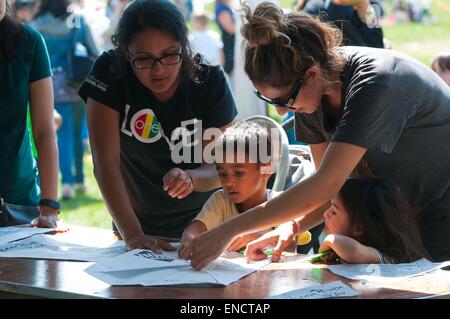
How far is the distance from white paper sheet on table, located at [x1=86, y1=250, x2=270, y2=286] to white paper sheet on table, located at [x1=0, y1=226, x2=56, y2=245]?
0.53 meters

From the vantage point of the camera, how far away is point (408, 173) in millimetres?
2568

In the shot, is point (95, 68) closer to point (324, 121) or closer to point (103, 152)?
point (103, 152)

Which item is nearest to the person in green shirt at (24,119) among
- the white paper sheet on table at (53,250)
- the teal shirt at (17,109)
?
the teal shirt at (17,109)

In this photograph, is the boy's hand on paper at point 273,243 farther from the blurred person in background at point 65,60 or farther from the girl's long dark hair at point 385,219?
the blurred person in background at point 65,60

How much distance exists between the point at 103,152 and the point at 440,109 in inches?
45.8

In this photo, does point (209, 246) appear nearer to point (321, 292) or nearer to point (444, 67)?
point (321, 292)

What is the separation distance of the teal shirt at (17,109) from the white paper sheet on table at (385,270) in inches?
54.2

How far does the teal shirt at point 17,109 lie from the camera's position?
3.17 meters

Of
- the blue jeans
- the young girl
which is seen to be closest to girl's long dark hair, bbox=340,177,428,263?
the young girl

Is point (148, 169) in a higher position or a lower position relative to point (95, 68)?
lower

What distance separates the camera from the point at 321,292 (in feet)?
7.22
